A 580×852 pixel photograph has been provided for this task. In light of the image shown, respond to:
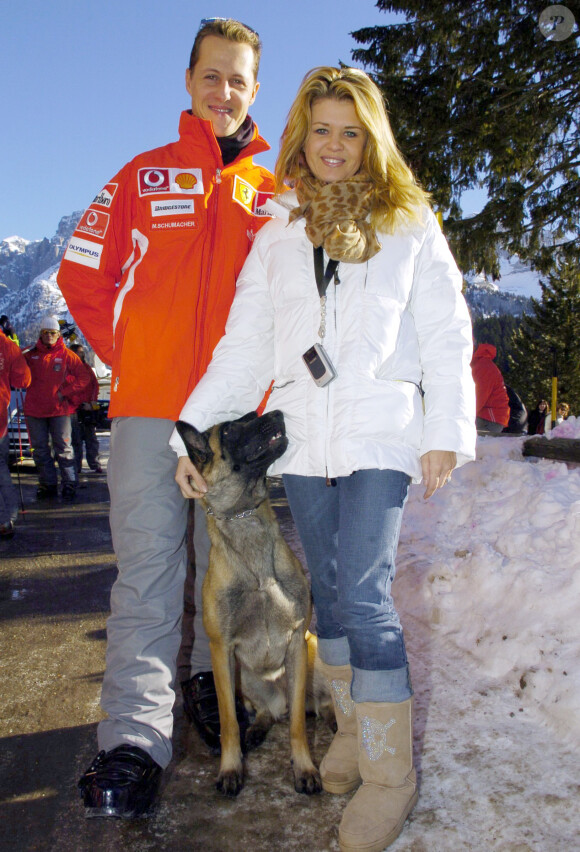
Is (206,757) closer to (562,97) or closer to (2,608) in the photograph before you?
(2,608)

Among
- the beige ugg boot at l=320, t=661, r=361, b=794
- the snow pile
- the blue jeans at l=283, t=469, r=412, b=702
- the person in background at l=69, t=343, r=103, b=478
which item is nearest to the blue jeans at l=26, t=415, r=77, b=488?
the person in background at l=69, t=343, r=103, b=478

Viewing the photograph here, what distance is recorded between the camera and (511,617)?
3.33 m

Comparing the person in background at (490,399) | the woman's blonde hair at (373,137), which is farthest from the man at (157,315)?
the person in background at (490,399)

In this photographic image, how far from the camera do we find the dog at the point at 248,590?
2.40 meters

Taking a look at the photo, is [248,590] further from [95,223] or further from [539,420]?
[539,420]

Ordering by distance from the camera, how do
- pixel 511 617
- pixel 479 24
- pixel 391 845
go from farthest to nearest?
pixel 479 24, pixel 511 617, pixel 391 845

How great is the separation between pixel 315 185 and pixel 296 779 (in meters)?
2.27

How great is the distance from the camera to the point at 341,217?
2145mm

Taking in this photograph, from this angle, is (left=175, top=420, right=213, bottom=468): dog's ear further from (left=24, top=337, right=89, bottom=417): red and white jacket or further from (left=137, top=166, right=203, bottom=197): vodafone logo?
(left=24, top=337, right=89, bottom=417): red and white jacket

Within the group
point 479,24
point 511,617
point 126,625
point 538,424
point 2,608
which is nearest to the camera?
point 126,625

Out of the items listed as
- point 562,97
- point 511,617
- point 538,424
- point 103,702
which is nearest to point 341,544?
point 103,702

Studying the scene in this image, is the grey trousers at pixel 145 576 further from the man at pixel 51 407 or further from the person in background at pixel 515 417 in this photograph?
the person in background at pixel 515 417

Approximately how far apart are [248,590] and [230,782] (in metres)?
0.71

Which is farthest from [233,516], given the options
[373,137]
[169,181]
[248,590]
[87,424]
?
[87,424]
